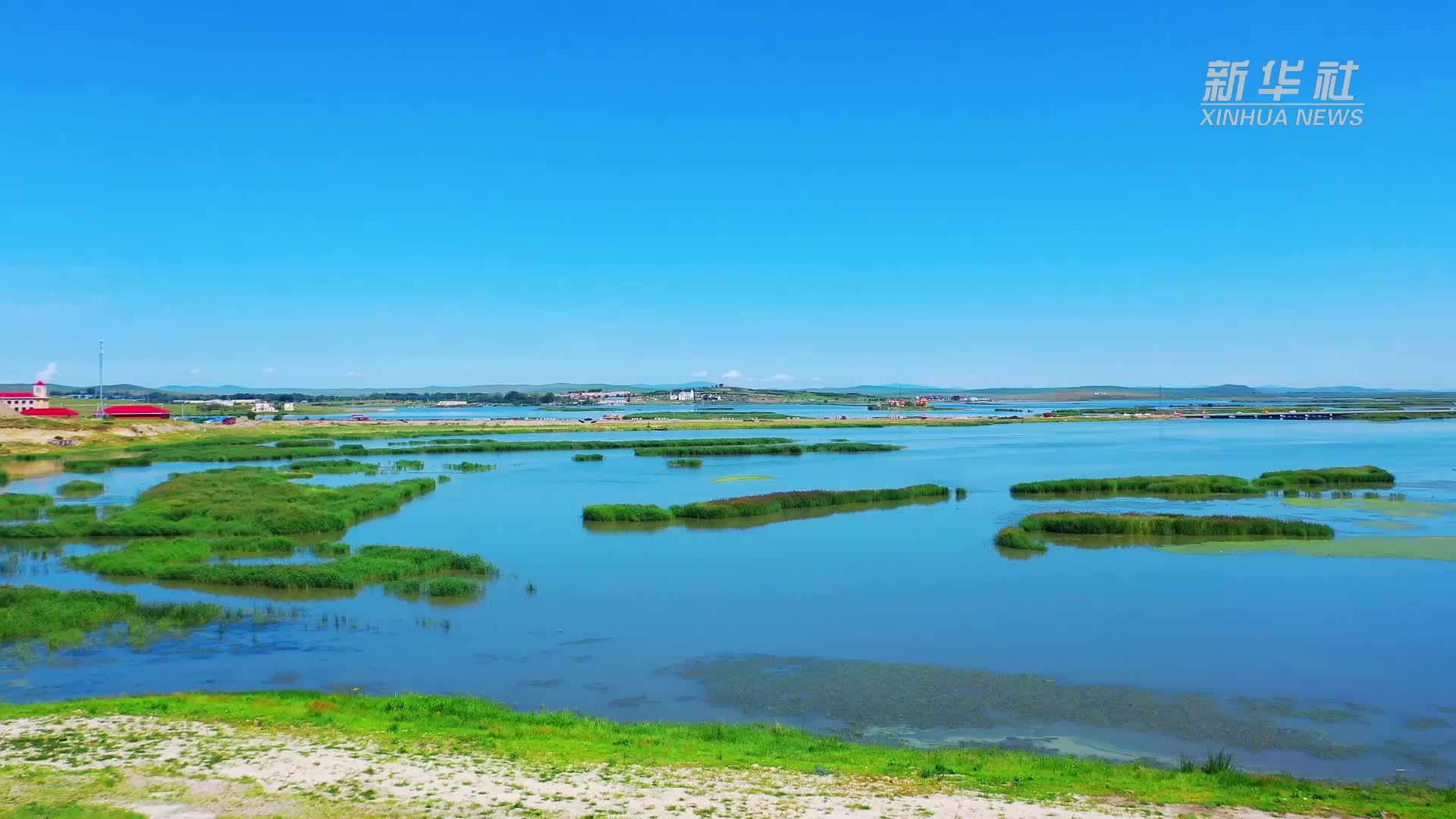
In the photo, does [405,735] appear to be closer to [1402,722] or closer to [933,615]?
[933,615]

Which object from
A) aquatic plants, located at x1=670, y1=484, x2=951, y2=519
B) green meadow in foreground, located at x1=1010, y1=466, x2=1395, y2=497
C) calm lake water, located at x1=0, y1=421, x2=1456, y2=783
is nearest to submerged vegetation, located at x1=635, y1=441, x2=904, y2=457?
aquatic plants, located at x1=670, y1=484, x2=951, y2=519

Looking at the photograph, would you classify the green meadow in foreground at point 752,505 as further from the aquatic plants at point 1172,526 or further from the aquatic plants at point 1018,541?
the aquatic plants at point 1018,541

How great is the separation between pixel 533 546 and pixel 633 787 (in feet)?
59.8

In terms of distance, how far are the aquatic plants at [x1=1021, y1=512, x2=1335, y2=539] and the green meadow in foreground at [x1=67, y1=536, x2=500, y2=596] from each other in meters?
16.9

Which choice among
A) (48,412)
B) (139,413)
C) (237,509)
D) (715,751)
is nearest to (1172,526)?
(715,751)

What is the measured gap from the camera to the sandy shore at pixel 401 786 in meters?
9.30

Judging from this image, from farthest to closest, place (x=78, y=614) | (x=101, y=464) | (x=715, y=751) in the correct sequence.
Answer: (x=101, y=464) < (x=78, y=614) < (x=715, y=751)

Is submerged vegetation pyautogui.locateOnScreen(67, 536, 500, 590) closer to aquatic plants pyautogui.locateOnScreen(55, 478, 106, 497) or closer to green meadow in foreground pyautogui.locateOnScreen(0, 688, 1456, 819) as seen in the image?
green meadow in foreground pyautogui.locateOnScreen(0, 688, 1456, 819)

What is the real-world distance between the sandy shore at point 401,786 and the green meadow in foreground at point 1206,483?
103 ft

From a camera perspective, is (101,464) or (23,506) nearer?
(23,506)

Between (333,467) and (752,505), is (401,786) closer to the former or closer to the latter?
(752,505)

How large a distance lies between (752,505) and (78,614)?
2116 cm

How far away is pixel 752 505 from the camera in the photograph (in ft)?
Answer: 115

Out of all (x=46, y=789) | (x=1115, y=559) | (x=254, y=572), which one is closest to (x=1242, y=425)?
(x=1115, y=559)
